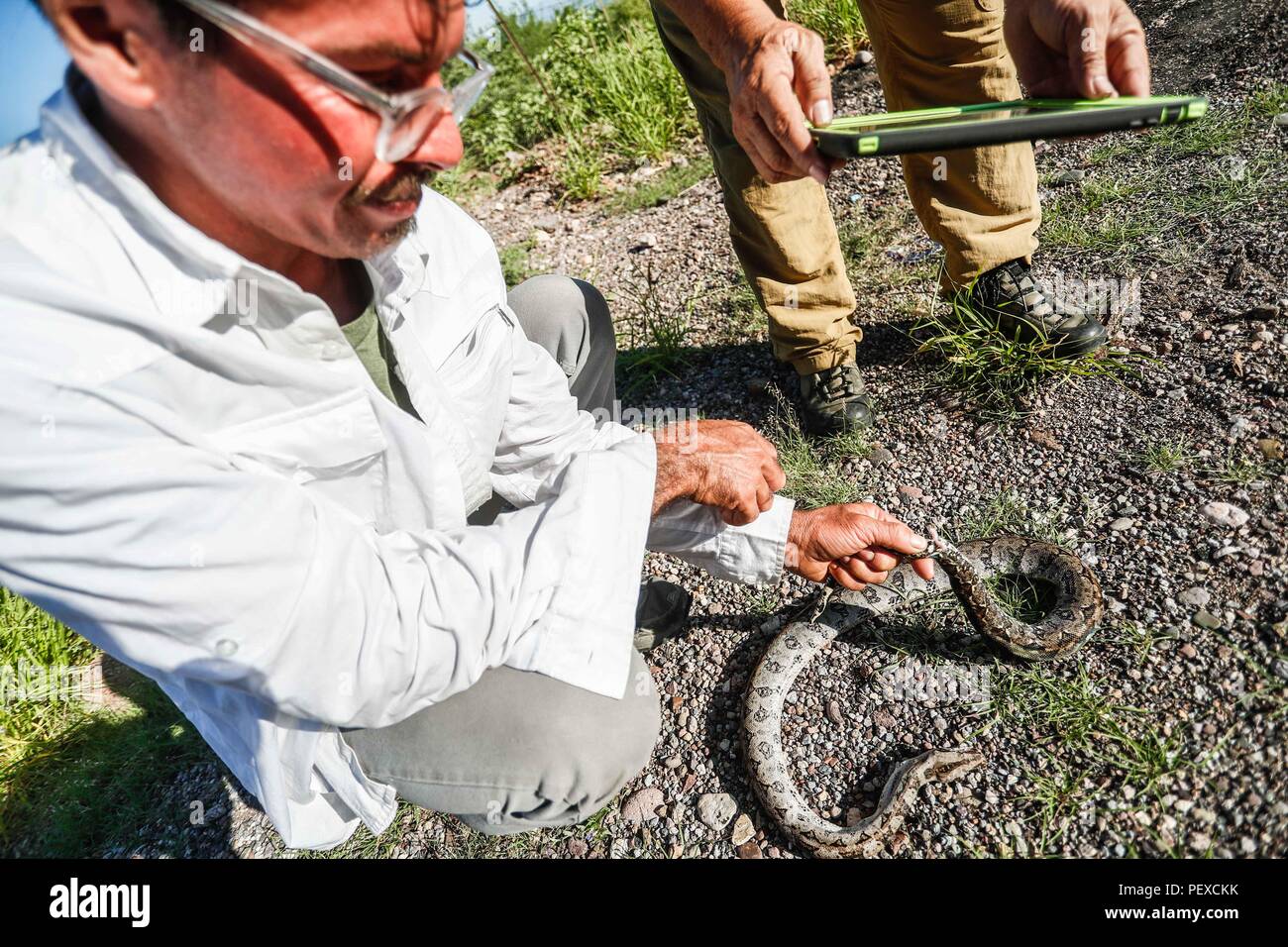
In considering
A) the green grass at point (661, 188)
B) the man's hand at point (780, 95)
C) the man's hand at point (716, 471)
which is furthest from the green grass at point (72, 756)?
the green grass at point (661, 188)

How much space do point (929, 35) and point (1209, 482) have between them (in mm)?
1930

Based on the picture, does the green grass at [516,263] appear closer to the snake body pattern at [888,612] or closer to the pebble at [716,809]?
the snake body pattern at [888,612]

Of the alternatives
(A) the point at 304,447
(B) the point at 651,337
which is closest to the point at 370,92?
(A) the point at 304,447

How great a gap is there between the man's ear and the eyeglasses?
106 mm

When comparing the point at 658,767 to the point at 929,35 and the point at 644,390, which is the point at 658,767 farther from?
the point at 929,35

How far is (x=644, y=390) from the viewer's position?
434 cm

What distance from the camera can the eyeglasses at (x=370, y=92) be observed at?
4.66 feet

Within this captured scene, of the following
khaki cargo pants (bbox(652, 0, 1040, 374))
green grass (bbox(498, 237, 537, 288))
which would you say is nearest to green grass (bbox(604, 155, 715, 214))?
green grass (bbox(498, 237, 537, 288))

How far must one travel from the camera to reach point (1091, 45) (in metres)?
2.19

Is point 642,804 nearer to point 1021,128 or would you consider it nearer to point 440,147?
point 440,147

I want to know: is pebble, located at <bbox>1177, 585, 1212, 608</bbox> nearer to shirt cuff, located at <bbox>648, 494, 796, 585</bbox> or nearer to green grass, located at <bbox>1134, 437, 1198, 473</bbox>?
green grass, located at <bbox>1134, 437, 1198, 473</bbox>

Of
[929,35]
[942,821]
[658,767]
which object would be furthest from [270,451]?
[929,35]

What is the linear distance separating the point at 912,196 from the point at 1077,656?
2023 millimetres

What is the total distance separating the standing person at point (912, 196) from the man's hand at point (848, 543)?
111cm
